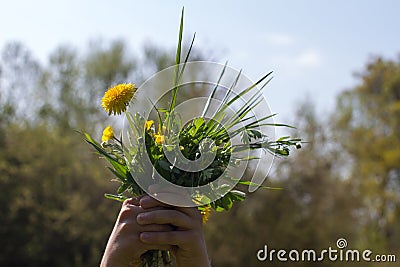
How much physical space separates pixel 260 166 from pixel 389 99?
1774cm

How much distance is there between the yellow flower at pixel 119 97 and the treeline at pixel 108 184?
32.2 ft

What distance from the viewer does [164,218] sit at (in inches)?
59.9

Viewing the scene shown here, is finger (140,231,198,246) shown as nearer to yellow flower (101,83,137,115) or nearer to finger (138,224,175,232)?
finger (138,224,175,232)

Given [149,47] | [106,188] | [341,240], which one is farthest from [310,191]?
[149,47]

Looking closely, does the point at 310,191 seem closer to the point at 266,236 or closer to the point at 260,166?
the point at 266,236

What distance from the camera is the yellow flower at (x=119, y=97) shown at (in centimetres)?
180

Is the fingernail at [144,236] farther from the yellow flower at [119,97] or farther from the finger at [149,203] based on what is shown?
the yellow flower at [119,97]

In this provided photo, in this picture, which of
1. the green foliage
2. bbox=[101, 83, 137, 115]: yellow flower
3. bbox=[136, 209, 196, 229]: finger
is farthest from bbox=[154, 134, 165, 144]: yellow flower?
the green foliage

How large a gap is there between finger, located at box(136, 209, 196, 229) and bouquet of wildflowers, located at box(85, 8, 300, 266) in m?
0.15

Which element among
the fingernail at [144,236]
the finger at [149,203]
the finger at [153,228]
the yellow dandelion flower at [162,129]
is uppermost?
the yellow dandelion flower at [162,129]

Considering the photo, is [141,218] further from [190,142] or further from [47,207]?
[47,207]

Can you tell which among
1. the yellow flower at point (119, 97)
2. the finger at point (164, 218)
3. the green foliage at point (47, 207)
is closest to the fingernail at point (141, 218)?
the finger at point (164, 218)

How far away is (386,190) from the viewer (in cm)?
1753

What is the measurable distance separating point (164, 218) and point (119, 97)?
44 centimetres
